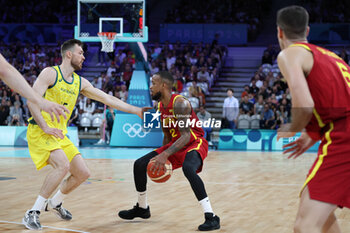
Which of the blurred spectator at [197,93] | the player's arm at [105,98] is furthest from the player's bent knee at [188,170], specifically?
the blurred spectator at [197,93]

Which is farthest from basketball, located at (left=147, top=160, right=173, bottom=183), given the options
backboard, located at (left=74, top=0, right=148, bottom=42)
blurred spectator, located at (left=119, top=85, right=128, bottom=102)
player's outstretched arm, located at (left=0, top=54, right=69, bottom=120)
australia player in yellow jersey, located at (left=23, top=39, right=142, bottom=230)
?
blurred spectator, located at (left=119, top=85, right=128, bottom=102)

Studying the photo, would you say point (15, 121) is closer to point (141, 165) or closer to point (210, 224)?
point (141, 165)

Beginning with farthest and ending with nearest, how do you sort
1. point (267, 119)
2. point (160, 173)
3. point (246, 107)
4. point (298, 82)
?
point (246, 107)
point (267, 119)
point (160, 173)
point (298, 82)

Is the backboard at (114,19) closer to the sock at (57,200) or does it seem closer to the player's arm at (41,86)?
the player's arm at (41,86)

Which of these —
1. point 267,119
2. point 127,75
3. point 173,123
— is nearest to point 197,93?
point 267,119

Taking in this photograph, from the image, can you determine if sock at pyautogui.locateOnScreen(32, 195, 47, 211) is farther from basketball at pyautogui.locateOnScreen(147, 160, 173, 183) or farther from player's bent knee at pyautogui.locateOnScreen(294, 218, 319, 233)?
player's bent knee at pyautogui.locateOnScreen(294, 218, 319, 233)

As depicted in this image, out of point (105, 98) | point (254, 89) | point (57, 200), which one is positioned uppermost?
point (105, 98)

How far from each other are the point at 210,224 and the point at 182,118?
1.12 meters

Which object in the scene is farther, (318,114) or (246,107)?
(246,107)

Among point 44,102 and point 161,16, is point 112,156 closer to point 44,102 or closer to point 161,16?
point 44,102

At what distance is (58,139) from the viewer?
554 centimetres

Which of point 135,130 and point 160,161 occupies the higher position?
point 160,161

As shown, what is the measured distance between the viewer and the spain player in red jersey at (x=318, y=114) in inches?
117

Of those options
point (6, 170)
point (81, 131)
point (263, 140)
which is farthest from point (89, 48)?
point (6, 170)
